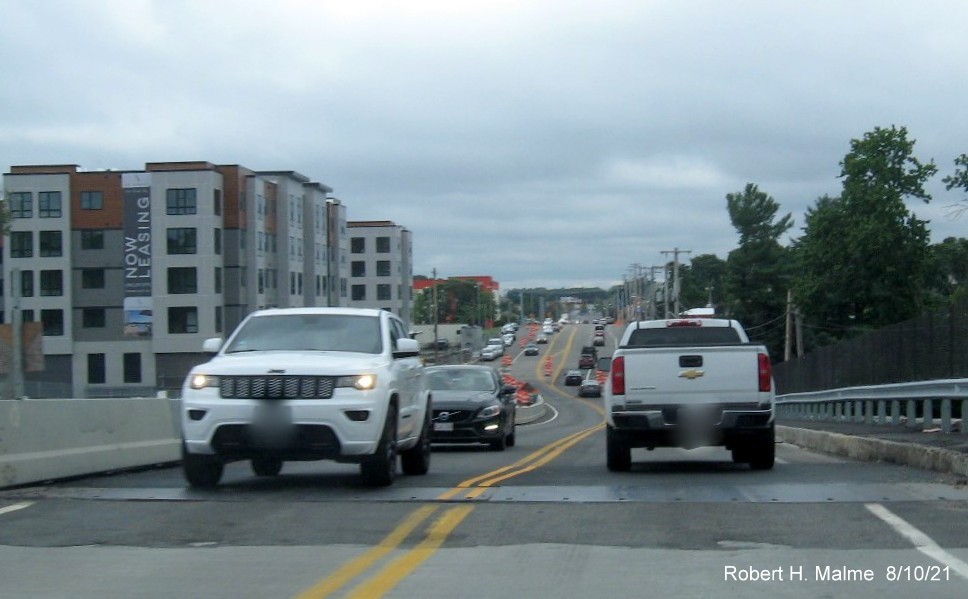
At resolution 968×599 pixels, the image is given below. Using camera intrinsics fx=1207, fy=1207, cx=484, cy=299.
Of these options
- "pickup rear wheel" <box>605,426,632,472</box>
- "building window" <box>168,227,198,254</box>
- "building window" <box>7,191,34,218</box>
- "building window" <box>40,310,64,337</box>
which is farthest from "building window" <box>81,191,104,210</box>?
"pickup rear wheel" <box>605,426,632,472</box>

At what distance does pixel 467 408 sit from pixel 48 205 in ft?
179

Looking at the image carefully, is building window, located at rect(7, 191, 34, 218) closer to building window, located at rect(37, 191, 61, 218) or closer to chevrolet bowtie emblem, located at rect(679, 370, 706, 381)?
building window, located at rect(37, 191, 61, 218)

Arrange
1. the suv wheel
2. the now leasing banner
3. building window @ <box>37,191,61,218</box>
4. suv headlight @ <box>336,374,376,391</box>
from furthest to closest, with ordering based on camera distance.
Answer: building window @ <box>37,191,61,218</box> < the now leasing banner < the suv wheel < suv headlight @ <box>336,374,376,391</box>

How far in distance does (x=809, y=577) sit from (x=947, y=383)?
10.0m

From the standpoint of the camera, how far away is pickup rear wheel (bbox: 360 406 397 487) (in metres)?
11.0

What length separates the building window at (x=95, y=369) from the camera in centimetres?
7012

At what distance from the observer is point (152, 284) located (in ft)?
223

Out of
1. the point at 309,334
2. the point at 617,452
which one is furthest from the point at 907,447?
the point at 309,334

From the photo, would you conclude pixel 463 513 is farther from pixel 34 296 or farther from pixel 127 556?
pixel 34 296

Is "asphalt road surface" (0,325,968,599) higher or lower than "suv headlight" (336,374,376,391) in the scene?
lower

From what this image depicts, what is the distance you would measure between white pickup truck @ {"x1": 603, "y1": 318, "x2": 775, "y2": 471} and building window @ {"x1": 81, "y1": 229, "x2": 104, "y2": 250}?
198 ft

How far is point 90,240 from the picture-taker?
69.3 m

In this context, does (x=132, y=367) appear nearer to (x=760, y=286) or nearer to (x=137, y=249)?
(x=137, y=249)

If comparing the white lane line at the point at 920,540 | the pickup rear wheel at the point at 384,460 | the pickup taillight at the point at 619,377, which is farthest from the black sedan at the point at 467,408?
the white lane line at the point at 920,540
